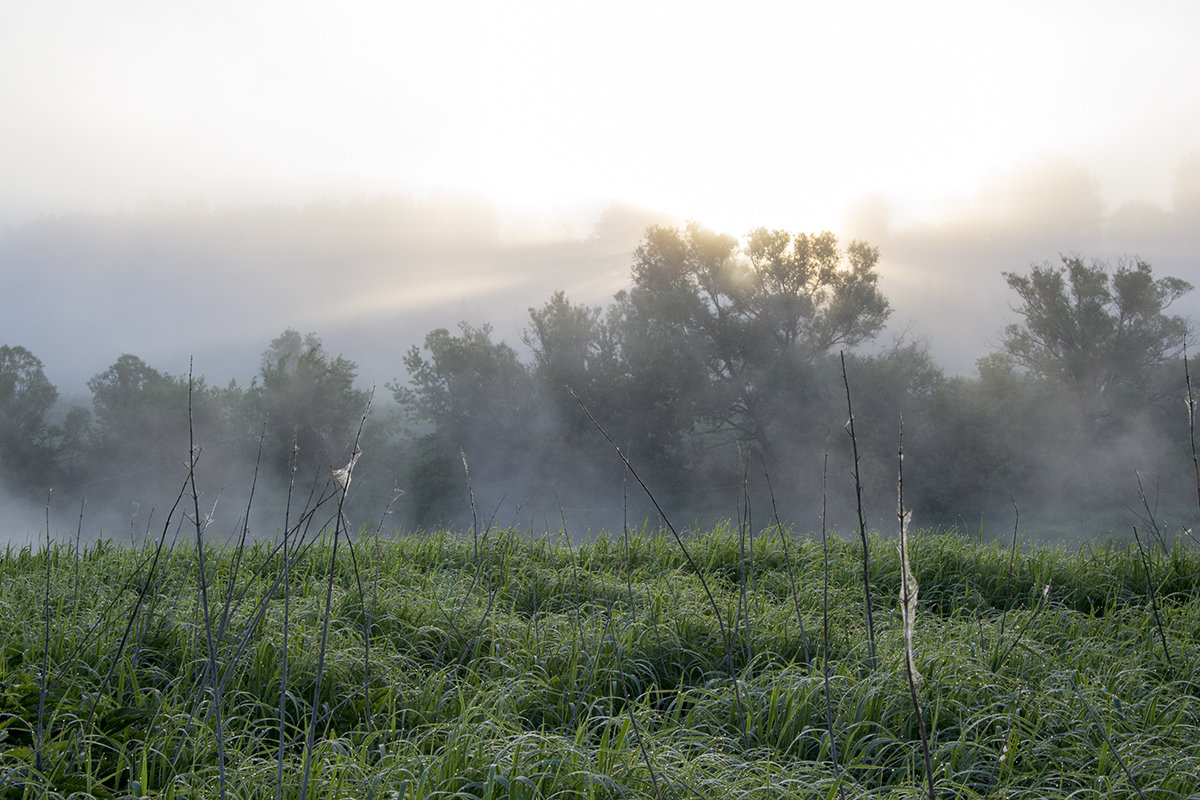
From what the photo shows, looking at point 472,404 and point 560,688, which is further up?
point 472,404

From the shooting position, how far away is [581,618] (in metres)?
3.95

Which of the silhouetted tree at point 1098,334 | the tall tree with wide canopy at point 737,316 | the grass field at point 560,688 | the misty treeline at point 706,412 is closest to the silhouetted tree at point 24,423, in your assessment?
the misty treeline at point 706,412

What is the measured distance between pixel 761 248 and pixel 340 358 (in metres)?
15.6

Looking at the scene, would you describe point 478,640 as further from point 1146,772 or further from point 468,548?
point 1146,772

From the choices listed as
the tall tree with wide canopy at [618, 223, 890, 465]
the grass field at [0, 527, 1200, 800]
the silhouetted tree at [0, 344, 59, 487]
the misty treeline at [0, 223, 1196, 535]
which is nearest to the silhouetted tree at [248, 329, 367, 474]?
the misty treeline at [0, 223, 1196, 535]

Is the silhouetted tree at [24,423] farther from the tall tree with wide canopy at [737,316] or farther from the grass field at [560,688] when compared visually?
the grass field at [560,688]

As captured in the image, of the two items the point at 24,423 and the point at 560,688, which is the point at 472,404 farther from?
the point at 560,688

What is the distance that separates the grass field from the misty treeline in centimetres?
1472

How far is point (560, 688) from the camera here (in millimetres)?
3096

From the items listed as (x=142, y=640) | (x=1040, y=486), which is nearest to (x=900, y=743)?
(x=142, y=640)

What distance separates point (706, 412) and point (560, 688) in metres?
20.2

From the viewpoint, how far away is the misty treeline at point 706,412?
798 inches

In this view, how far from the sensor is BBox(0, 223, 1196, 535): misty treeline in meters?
20.3

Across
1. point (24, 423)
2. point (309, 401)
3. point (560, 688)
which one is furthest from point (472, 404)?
point (560, 688)
